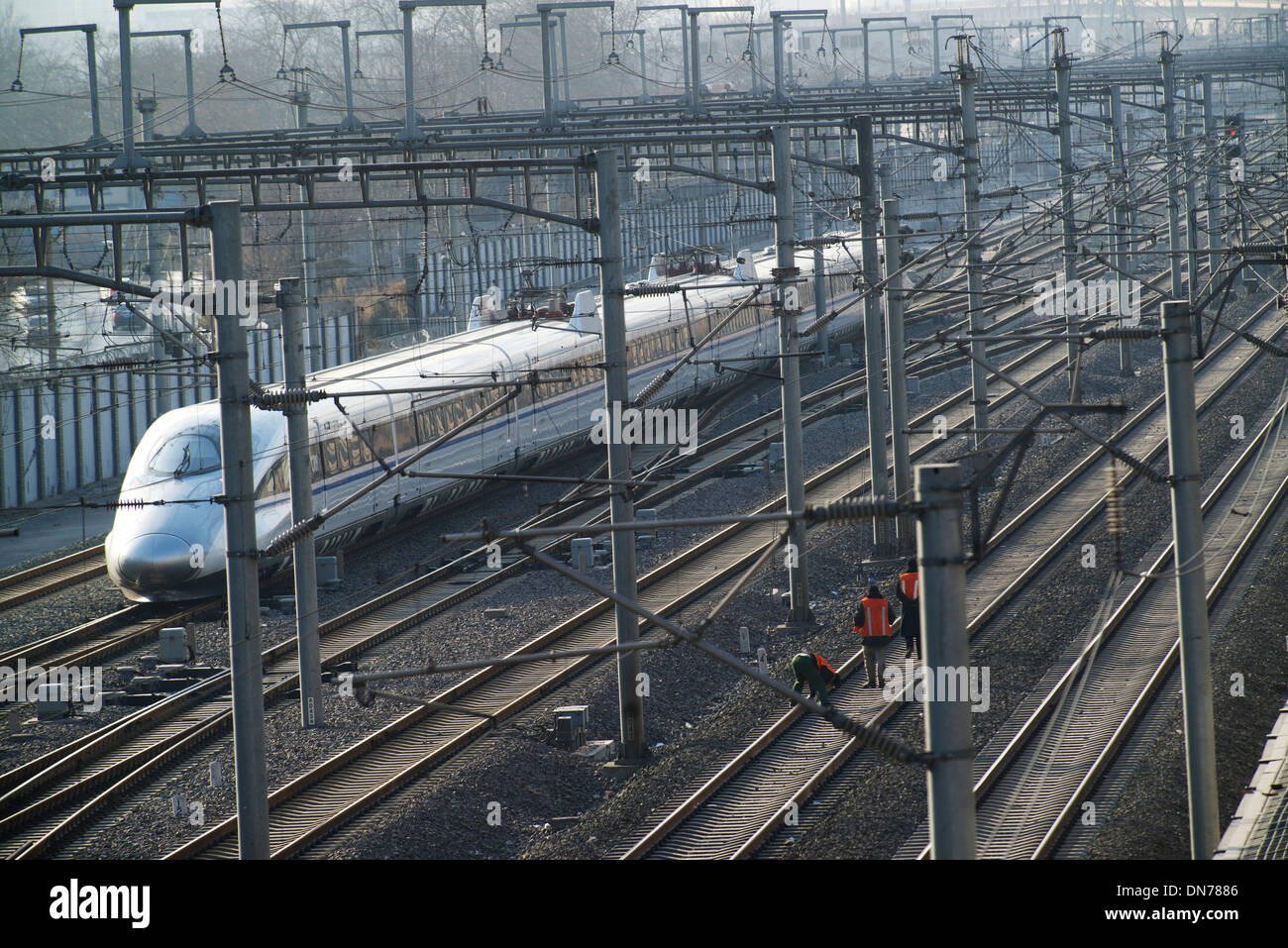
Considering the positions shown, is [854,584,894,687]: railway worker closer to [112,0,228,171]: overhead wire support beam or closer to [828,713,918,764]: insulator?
[828,713,918,764]: insulator

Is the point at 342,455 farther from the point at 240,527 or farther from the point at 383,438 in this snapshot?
the point at 240,527

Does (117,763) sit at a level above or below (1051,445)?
below

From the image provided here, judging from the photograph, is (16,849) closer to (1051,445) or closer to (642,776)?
(642,776)

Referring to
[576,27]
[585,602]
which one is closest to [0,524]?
[585,602]

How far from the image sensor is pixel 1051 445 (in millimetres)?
25750

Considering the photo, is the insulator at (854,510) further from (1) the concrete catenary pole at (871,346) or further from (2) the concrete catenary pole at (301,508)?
(1) the concrete catenary pole at (871,346)

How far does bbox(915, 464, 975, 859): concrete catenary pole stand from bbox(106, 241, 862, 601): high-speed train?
7430 millimetres

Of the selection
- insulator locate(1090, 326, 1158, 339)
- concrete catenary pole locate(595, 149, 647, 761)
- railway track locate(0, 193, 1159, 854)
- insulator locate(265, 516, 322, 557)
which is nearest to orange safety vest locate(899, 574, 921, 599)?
concrete catenary pole locate(595, 149, 647, 761)

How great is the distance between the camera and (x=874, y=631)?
15047mm

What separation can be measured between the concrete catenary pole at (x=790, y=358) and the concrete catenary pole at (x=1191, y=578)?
24.1ft

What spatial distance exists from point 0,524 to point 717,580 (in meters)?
14.9

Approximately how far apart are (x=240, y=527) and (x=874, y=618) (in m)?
7.65

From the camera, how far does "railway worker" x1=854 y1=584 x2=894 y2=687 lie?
14.9m

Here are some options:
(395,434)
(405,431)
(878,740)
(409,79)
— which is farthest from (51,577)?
(878,740)
